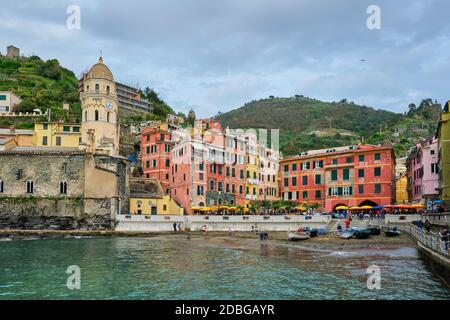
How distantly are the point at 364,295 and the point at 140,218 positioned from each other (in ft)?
144

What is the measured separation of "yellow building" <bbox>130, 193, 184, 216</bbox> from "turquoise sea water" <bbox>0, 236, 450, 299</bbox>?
23.1m

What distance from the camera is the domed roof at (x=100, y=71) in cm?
Result: 7144

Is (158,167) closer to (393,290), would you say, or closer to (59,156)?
(59,156)

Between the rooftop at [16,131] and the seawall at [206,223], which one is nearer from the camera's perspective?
the seawall at [206,223]

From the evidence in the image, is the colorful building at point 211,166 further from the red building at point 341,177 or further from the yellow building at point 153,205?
the red building at point 341,177

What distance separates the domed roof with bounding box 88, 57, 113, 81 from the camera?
71.4 m

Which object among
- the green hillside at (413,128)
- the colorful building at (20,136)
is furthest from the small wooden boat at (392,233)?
the green hillside at (413,128)

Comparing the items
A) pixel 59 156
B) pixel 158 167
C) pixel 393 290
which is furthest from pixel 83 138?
pixel 393 290

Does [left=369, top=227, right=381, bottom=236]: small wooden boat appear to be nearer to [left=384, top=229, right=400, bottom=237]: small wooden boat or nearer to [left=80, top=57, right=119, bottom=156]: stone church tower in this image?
[left=384, top=229, right=400, bottom=237]: small wooden boat

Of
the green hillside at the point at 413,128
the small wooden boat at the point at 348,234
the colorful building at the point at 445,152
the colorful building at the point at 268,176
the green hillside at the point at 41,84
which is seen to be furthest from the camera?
the green hillside at the point at 413,128

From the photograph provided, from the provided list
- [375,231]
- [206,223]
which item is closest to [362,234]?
[375,231]

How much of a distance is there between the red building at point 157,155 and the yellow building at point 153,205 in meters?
6.58

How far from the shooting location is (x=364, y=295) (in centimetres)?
2091
